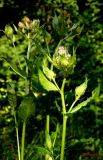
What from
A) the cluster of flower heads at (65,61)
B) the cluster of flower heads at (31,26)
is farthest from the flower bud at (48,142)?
the cluster of flower heads at (31,26)

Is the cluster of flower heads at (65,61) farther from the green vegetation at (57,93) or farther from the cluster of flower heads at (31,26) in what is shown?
the cluster of flower heads at (31,26)

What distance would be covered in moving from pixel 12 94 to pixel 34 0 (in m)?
3.34

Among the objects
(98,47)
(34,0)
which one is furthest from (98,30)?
Result: (34,0)

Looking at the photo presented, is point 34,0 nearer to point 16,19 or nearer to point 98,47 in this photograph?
point 16,19

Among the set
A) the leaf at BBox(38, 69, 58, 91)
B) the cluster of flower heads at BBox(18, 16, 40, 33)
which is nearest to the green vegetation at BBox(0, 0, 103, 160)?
the cluster of flower heads at BBox(18, 16, 40, 33)

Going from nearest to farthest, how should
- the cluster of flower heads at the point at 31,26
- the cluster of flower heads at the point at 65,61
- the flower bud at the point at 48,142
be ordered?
the cluster of flower heads at the point at 65,61
the flower bud at the point at 48,142
the cluster of flower heads at the point at 31,26

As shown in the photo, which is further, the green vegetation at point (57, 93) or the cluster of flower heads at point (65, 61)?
the green vegetation at point (57, 93)

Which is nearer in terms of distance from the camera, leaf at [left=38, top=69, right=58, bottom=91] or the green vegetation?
leaf at [left=38, top=69, right=58, bottom=91]

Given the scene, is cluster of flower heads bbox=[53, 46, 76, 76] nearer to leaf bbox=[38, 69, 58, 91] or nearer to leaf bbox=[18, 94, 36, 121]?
leaf bbox=[38, 69, 58, 91]

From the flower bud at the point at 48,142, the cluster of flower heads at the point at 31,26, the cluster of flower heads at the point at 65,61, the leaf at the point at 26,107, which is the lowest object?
the flower bud at the point at 48,142

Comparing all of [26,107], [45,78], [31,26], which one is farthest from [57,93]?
[45,78]

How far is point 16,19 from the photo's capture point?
15.5ft

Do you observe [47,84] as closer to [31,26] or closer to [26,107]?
[26,107]

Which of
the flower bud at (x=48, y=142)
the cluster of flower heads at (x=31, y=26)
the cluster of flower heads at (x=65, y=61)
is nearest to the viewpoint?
the cluster of flower heads at (x=65, y=61)
